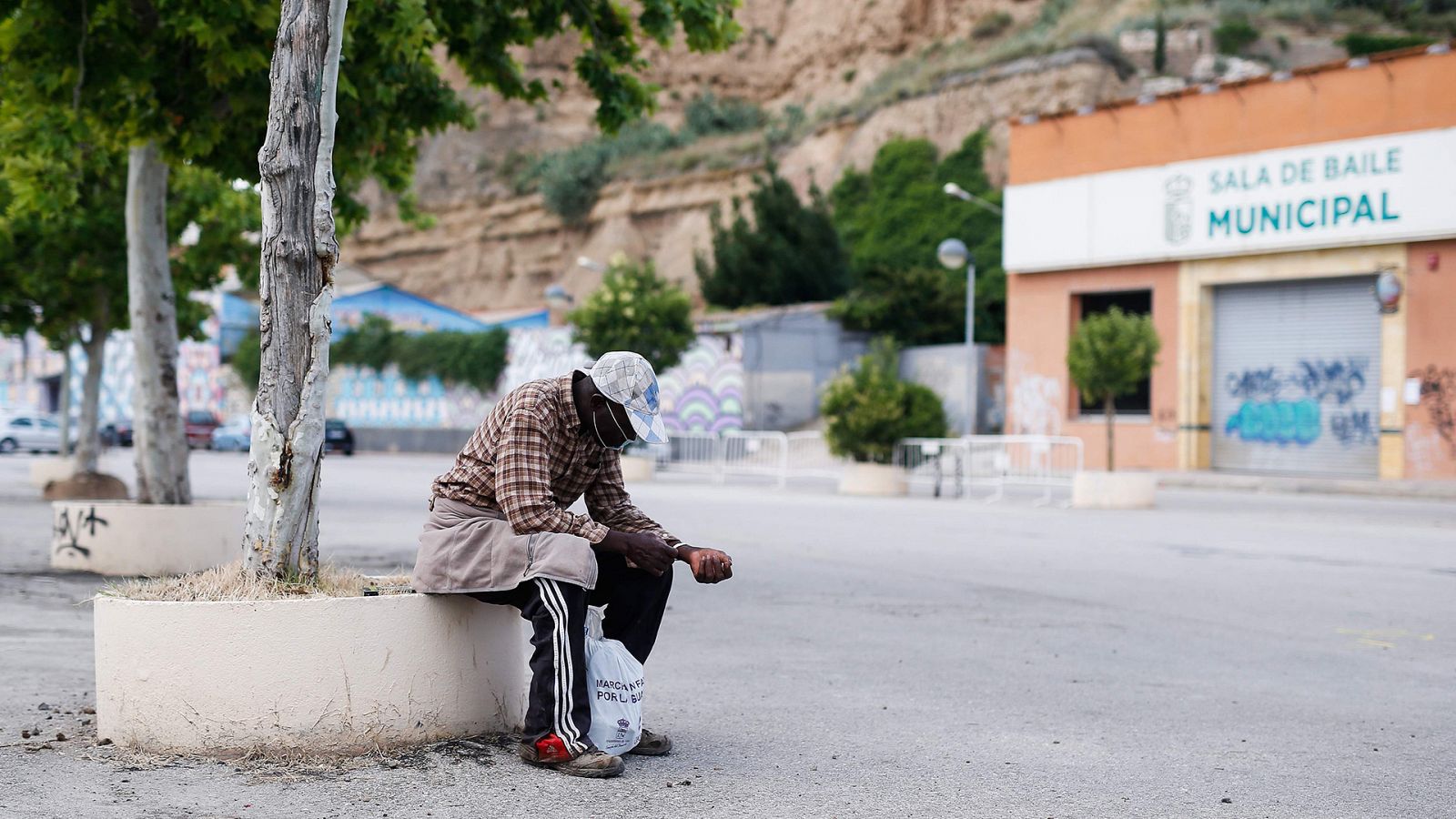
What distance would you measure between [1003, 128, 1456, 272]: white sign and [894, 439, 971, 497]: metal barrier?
404 inches

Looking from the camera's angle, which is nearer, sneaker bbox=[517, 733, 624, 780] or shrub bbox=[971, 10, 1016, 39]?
sneaker bbox=[517, 733, 624, 780]

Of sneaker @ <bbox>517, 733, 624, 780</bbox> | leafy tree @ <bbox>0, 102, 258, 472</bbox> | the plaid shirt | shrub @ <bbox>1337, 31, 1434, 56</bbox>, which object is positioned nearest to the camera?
sneaker @ <bbox>517, 733, 624, 780</bbox>

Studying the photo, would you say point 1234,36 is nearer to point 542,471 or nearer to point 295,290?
point 295,290

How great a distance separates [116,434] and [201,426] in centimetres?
312

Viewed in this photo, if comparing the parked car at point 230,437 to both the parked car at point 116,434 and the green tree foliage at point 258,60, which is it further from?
the green tree foliage at point 258,60

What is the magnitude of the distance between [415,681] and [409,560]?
699cm

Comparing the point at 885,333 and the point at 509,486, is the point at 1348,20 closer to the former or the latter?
the point at 885,333

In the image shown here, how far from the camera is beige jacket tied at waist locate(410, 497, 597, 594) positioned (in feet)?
16.2

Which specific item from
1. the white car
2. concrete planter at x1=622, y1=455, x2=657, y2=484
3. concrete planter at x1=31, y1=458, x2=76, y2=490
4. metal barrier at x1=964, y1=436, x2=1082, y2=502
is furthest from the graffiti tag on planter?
the white car

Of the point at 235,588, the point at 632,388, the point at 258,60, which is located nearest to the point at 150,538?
the point at 258,60

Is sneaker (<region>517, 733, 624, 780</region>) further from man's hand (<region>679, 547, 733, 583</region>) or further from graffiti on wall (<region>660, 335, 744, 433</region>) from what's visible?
graffiti on wall (<region>660, 335, 744, 433</region>)

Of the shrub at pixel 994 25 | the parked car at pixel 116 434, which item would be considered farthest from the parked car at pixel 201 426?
the shrub at pixel 994 25

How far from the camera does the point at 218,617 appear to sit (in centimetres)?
491

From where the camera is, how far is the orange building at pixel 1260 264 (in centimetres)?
2792
